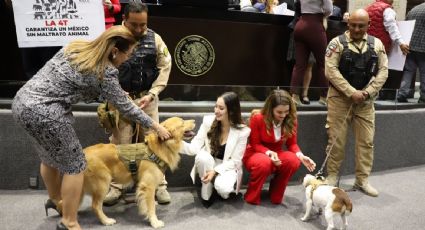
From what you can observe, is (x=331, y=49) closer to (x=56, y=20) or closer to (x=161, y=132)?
(x=161, y=132)

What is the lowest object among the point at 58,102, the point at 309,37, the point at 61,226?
the point at 61,226

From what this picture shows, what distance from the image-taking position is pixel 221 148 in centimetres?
374

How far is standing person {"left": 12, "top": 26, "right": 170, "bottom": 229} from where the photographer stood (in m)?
2.59

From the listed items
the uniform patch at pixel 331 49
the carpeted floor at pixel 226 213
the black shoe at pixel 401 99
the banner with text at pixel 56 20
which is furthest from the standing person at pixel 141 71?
the black shoe at pixel 401 99

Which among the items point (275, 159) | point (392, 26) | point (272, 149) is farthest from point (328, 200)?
point (392, 26)

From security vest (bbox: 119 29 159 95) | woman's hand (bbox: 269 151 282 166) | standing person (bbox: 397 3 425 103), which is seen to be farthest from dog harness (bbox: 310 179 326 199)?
standing person (bbox: 397 3 425 103)

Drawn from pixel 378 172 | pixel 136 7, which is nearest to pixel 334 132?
pixel 378 172

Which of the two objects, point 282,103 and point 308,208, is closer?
point 308,208

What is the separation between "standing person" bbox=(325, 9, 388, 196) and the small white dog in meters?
0.72

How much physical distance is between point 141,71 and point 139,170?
821mm

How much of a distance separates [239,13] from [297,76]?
1.13 meters

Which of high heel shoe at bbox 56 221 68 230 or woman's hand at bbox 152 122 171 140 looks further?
woman's hand at bbox 152 122 171 140

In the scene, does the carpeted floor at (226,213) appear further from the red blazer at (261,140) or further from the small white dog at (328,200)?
the red blazer at (261,140)

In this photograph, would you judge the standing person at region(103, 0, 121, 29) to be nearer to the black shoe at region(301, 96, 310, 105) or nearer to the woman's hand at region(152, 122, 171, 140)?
the woman's hand at region(152, 122, 171, 140)
